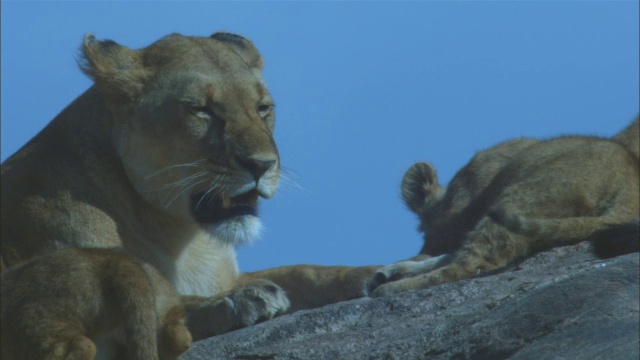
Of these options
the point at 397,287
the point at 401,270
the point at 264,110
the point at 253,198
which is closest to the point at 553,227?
the point at 397,287

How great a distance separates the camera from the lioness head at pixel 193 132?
21.0 ft

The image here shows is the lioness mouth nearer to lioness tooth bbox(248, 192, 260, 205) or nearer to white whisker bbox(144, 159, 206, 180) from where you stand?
lioness tooth bbox(248, 192, 260, 205)

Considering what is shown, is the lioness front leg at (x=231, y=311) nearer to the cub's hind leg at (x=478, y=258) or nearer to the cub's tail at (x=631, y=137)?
the cub's hind leg at (x=478, y=258)

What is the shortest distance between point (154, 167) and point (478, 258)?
1691 millimetres

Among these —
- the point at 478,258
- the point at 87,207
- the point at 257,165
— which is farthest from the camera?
the point at 478,258

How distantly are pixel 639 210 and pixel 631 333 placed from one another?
110 inches

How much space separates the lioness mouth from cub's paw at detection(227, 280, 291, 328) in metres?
0.63

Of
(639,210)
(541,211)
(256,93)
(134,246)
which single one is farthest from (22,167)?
(639,210)

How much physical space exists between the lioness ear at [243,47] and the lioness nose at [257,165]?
1.20m

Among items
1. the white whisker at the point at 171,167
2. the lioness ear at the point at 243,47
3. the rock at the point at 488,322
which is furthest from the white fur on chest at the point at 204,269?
the lioness ear at the point at 243,47

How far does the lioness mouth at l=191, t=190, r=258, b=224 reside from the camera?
6527 mm

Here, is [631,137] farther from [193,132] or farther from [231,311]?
[231,311]

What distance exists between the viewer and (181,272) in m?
6.77

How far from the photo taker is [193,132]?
21.5 ft
